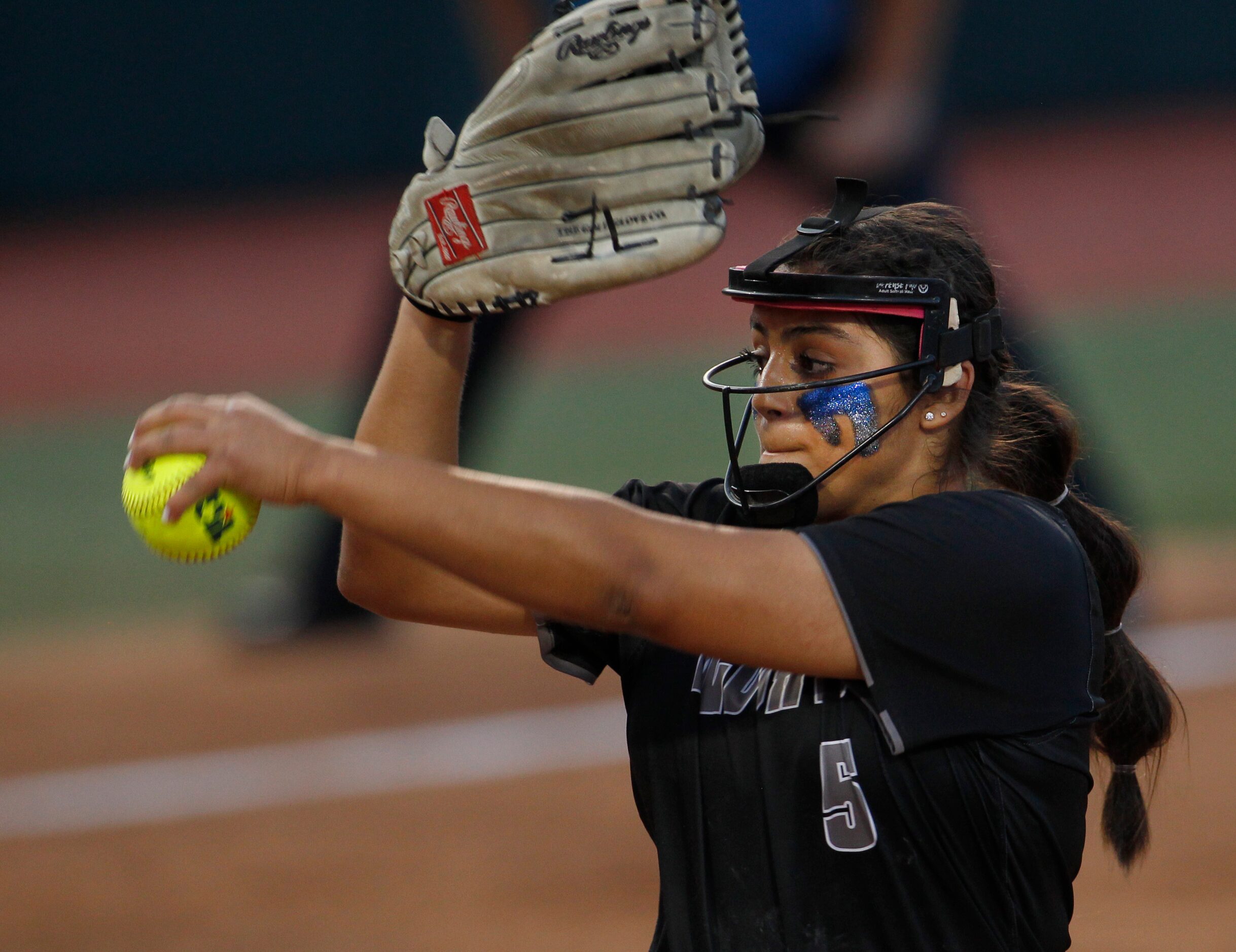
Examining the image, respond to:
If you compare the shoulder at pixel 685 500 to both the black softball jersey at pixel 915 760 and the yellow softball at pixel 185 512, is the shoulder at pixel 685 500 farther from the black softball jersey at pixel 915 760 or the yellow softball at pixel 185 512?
the yellow softball at pixel 185 512

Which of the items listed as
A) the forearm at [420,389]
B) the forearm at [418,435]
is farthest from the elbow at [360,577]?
the forearm at [420,389]

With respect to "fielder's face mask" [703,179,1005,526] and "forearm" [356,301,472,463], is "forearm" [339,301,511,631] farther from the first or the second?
"fielder's face mask" [703,179,1005,526]

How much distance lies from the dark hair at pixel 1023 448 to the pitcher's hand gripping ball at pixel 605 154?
261mm

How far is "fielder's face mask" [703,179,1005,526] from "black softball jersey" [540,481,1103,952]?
0.73 feet

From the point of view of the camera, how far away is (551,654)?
7.93 ft

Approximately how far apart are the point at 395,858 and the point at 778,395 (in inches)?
139

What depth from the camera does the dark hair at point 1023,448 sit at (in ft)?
7.55

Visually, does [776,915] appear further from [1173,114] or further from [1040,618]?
[1173,114]

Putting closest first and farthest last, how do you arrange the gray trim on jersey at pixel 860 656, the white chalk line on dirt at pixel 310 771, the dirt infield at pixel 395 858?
the gray trim on jersey at pixel 860 656, the dirt infield at pixel 395 858, the white chalk line on dirt at pixel 310 771

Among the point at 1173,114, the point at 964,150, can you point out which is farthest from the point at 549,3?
the point at 1173,114

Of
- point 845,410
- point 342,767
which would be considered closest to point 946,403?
point 845,410

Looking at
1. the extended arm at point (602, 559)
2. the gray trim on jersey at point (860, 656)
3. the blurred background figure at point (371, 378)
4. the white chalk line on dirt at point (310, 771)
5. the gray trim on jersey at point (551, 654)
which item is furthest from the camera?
the white chalk line on dirt at point (310, 771)

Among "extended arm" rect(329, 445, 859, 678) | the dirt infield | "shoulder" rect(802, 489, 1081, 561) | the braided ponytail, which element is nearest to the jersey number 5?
"extended arm" rect(329, 445, 859, 678)

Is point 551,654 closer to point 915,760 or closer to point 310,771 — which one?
point 915,760
